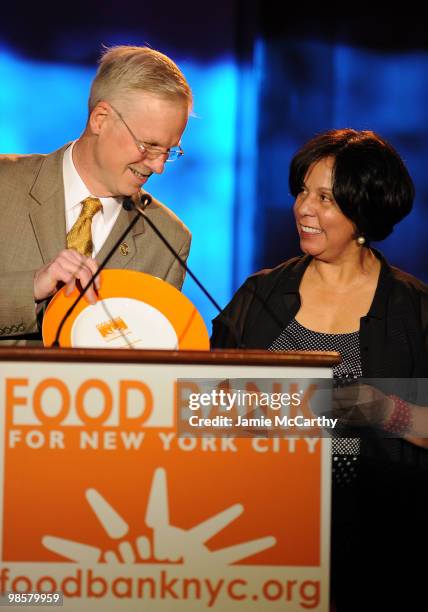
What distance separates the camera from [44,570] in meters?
1.37

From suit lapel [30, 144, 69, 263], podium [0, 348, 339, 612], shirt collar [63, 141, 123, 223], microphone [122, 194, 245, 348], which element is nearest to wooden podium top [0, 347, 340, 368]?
podium [0, 348, 339, 612]

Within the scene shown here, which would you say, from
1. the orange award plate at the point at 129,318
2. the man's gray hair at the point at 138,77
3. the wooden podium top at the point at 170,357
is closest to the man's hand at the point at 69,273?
the orange award plate at the point at 129,318

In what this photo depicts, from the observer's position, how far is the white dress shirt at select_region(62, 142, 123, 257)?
2135 mm

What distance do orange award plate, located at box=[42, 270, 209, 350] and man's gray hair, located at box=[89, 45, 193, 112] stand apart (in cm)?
50

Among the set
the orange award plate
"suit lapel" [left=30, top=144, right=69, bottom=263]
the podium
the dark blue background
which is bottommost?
the podium

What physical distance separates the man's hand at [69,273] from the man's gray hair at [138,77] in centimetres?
51

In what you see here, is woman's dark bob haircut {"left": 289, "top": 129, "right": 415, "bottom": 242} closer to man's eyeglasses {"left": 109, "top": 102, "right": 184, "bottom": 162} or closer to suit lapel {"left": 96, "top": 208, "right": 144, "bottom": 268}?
man's eyeglasses {"left": 109, "top": 102, "right": 184, "bottom": 162}

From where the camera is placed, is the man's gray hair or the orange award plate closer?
the orange award plate

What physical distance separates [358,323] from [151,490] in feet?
3.04

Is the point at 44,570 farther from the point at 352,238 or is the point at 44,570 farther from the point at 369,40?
the point at 369,40

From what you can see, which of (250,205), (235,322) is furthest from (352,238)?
(250,205)

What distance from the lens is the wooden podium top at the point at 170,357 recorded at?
1.39 meters

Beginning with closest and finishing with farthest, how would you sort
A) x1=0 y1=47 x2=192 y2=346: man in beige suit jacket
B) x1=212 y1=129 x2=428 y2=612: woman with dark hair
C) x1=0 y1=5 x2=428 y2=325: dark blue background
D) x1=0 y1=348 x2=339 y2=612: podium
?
1. x1=0 y1=348 x2=339 y2=612: podium
2. x1=212 y1=129 x2=428 y2=612: woman with dark hair
3. x1=0 y1=47 x2=192 y2=346: man in beige suit jacket
4. x1=0 y1=5 x2=428 y2=325: dark blue background

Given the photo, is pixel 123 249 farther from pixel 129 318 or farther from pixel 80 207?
pixel 129 318
